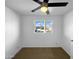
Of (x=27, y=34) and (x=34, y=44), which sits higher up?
(x=27, y=34)

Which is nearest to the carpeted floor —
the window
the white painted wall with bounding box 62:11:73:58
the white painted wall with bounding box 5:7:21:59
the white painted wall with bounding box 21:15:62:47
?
the white painted wall with bounding box 62:11:73:58

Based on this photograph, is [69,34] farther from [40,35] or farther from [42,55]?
[40,35]

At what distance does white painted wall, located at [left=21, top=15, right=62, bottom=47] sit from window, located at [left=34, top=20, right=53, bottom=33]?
22cm

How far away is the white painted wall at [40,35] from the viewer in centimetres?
689

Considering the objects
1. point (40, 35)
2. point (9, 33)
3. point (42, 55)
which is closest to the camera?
point (9, 33)

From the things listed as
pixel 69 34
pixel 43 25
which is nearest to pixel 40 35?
pixel 43 25

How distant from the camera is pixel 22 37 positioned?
689cm

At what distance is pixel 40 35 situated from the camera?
6.89m

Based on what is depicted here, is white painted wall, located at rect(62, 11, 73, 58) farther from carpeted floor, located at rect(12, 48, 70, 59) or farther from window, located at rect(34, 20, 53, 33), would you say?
window, located at rect(34, 20, 53, 33)

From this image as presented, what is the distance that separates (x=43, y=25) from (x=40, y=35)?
29.1 inches

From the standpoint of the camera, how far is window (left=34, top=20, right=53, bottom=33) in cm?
692
